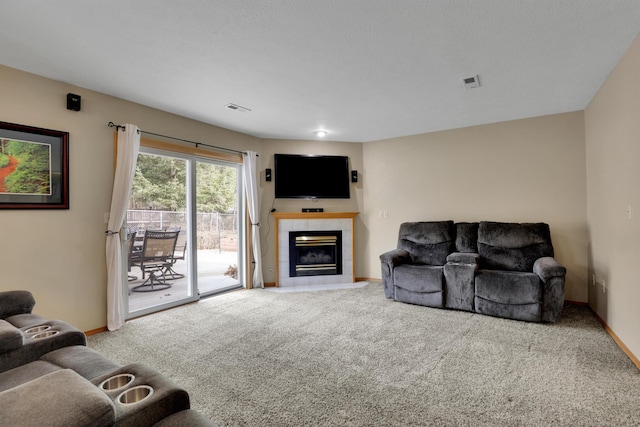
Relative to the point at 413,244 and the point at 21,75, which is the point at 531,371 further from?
the point at 21,75

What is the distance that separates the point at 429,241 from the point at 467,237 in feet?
1.65

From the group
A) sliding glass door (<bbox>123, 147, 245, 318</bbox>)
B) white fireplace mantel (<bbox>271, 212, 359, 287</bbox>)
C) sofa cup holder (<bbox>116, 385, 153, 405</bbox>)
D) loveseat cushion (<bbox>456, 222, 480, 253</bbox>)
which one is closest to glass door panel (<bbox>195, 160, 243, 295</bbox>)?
sliding glass door (<bbox>123, 147, 245, 318</bbox>)

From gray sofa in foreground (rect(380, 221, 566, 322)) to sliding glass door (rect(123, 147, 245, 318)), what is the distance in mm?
2479

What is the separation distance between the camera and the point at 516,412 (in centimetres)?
190

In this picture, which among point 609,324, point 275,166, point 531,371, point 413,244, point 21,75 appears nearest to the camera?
point 531,371

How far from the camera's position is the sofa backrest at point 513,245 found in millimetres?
3914

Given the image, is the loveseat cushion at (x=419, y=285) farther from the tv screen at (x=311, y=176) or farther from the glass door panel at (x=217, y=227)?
the glass door panel at (x=217, y=227)

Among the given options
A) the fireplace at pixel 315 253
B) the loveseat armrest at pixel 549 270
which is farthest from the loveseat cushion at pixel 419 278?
the fireplace at pixel 315 253

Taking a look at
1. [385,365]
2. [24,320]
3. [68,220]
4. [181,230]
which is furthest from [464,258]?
[68,220]

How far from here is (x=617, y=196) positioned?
9.34 feet

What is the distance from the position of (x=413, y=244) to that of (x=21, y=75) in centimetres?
479

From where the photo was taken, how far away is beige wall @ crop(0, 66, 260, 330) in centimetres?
282

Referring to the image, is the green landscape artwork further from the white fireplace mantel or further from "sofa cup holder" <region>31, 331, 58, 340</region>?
the white fireplace mantel

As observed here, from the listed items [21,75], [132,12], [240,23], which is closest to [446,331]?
[240,23]
